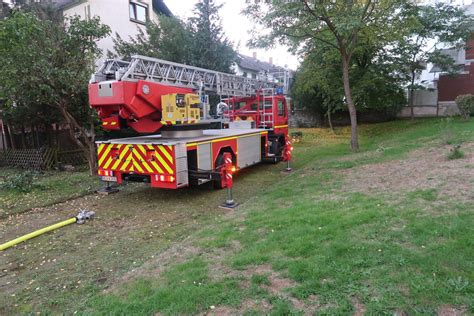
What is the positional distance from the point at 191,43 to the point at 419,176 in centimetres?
1153

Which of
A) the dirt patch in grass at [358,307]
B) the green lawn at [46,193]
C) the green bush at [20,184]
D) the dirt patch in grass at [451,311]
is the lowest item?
the green lawn at [46,193]

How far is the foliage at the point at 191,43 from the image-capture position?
592 inches

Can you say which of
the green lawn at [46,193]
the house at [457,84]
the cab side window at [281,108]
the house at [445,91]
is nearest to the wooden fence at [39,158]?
the green lawn at [46,193]

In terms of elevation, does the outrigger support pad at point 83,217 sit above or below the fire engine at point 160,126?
below

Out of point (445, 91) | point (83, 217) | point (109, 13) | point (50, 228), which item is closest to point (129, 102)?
point (83, 217)

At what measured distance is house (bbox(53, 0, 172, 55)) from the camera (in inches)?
671

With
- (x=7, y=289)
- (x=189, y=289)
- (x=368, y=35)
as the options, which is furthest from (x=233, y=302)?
(x=368, y=35)

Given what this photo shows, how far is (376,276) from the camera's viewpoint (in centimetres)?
325

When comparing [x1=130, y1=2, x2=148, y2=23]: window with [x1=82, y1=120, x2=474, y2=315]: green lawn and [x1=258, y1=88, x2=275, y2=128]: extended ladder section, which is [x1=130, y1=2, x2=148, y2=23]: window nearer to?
[x1=258, y1=88, x2=275, y2=128]: extended ladder section

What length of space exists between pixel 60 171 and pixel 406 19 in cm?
1398

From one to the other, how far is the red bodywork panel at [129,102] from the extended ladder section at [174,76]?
8.6 inches

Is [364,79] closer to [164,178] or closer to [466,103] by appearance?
[466,103]

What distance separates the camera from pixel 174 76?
8.47 m

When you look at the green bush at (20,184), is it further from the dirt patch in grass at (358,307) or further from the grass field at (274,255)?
the dirt patch in grass at (358,307)
